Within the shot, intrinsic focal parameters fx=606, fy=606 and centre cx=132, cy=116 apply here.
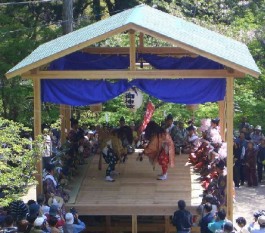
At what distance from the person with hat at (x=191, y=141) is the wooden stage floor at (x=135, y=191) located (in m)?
0.90

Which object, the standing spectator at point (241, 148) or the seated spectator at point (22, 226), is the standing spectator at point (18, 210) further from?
the standing spectator at point (241, 148)

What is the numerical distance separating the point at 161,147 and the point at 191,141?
269 cm

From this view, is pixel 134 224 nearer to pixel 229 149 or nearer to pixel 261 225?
pixel 229 149

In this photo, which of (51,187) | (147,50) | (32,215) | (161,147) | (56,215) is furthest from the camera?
(147,50)

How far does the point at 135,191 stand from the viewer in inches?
487

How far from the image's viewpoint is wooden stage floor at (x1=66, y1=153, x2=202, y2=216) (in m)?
11.4

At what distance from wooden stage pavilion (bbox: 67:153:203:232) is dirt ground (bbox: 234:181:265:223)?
4.34 feet

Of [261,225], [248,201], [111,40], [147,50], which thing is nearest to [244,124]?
[248,201]

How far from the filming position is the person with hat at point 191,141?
15.6 meters

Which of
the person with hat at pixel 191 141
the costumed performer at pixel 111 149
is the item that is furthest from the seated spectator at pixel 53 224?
the person with hat at pixel 191 141

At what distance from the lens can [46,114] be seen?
18.1 meters

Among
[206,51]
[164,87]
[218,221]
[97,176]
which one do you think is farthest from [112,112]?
[218,221]

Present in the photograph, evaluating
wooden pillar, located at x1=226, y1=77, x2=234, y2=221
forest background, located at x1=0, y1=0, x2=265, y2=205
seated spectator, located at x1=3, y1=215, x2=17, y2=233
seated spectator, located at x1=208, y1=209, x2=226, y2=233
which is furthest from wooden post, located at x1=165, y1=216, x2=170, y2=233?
→ seated spectator, located at x1=3, y1=215, x2=17, y2=233

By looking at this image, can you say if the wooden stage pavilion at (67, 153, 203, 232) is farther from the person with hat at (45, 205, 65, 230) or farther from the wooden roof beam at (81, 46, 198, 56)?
the wooden roof beam at (81, 46, 198, 56)
